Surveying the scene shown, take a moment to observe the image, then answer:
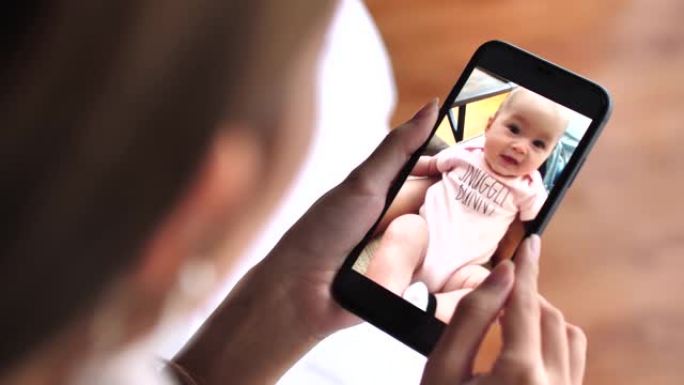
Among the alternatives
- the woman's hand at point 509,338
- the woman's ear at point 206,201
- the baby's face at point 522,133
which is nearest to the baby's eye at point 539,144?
the baby's face at point 522,133

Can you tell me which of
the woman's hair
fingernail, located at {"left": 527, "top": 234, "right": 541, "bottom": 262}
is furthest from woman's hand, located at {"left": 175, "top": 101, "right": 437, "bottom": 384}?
the woman's hair

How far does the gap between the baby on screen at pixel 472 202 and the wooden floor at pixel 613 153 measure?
213 mm

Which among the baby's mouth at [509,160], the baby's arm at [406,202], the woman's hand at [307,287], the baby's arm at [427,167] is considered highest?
the baby's mouth at [509,160]

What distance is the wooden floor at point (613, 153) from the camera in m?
0.73

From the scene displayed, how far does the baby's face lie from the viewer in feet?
1.88

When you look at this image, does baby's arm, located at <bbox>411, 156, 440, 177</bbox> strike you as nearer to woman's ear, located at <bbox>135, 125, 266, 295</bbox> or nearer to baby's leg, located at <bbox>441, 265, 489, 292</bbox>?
baby's leg, located at <bbox>441, 265, 489, 292</bbox>

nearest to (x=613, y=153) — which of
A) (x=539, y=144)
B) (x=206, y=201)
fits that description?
(x=539, y=144)

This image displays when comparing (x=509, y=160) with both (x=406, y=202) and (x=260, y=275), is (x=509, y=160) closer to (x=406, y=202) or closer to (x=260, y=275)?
(x=406, y=202)

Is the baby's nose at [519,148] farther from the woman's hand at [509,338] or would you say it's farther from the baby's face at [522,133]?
the woman's hand at [509,338]

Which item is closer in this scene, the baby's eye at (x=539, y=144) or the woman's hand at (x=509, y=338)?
the woman's hand at (x=509, y=338)

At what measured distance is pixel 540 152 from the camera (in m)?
0.57

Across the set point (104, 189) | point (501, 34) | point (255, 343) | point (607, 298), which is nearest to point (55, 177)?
point (104, 189)

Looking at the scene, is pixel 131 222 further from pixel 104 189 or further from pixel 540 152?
pixel 540 152

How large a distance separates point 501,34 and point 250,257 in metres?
0.41
